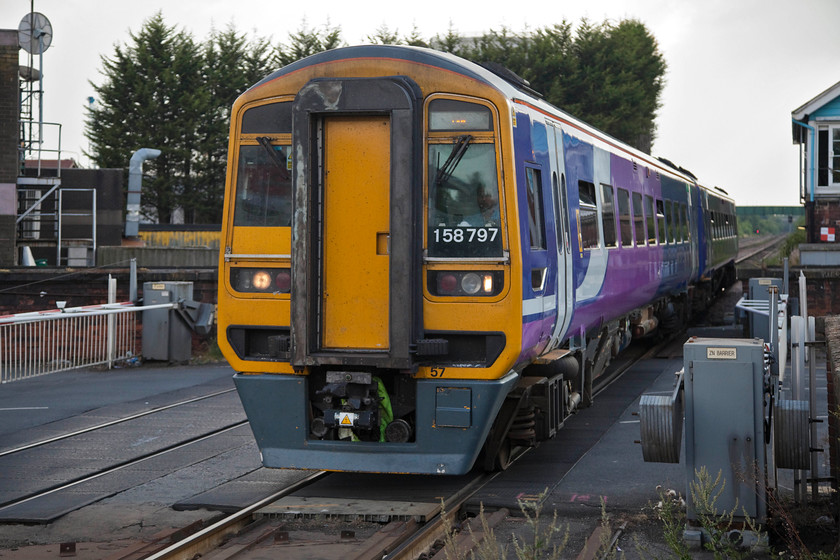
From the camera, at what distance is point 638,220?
1377 cm

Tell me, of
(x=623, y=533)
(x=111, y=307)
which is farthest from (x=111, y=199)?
(x=623, y=533)

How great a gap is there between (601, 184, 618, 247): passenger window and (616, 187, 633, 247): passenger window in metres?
0.48

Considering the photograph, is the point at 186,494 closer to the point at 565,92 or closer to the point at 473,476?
the point at 473,476

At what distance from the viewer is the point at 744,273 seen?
834 inches

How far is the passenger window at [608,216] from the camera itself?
1133cm

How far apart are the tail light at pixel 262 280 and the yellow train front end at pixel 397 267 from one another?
32mm

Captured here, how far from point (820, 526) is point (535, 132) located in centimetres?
353

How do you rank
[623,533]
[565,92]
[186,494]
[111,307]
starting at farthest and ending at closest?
[565,92] → [111,307] → [186,494] → [623,533]

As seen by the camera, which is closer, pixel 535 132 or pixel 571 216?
pixel 535 132

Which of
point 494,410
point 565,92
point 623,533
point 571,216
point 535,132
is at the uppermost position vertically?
point 565,92

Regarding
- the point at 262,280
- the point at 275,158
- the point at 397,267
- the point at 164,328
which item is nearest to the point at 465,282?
the point at 397,267

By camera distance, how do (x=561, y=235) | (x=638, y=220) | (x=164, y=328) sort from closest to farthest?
1. (x=561, y=235)
2. (x=638, y=220)
3. (x=164, y=328)

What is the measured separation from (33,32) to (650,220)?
58.9 feet

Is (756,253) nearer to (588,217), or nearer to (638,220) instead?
(638,220)
